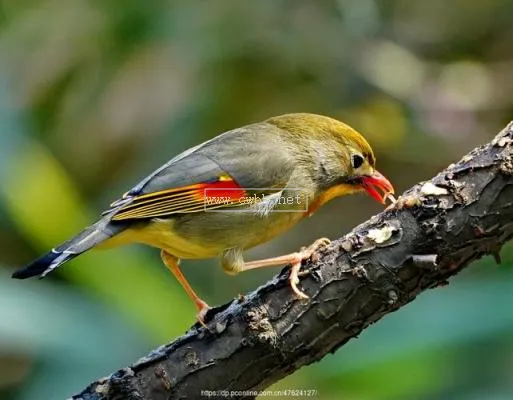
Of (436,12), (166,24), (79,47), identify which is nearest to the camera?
(166,24)

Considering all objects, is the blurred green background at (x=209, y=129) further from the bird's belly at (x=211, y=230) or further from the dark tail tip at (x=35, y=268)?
the dark tail tip at (x=35, y=268)

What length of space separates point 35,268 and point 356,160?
54.2 inches

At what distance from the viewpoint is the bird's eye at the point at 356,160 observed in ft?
11.5

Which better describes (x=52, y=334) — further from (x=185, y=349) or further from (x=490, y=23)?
(x=490, y=23)

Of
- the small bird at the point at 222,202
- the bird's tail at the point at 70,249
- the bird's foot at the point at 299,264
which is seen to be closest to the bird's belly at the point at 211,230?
the small bird at the point at 222,202

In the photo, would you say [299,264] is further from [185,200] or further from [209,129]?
[209,129]

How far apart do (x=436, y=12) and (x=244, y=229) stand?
11.5 ft

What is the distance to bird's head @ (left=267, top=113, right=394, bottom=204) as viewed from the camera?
11.4 feet

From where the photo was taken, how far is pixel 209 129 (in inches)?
224

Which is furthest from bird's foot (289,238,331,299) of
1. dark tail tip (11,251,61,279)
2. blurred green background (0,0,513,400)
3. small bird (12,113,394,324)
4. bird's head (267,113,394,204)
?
blurred green background (0,0,513,400)

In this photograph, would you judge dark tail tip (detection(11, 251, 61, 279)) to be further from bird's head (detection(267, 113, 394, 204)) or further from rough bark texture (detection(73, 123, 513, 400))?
bird's head (detection(267, 113, 394, 204))

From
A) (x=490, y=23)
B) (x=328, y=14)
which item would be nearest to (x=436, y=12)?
(x=490, y=23)

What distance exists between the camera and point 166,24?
5.29 m

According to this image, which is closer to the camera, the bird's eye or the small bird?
the small bird
